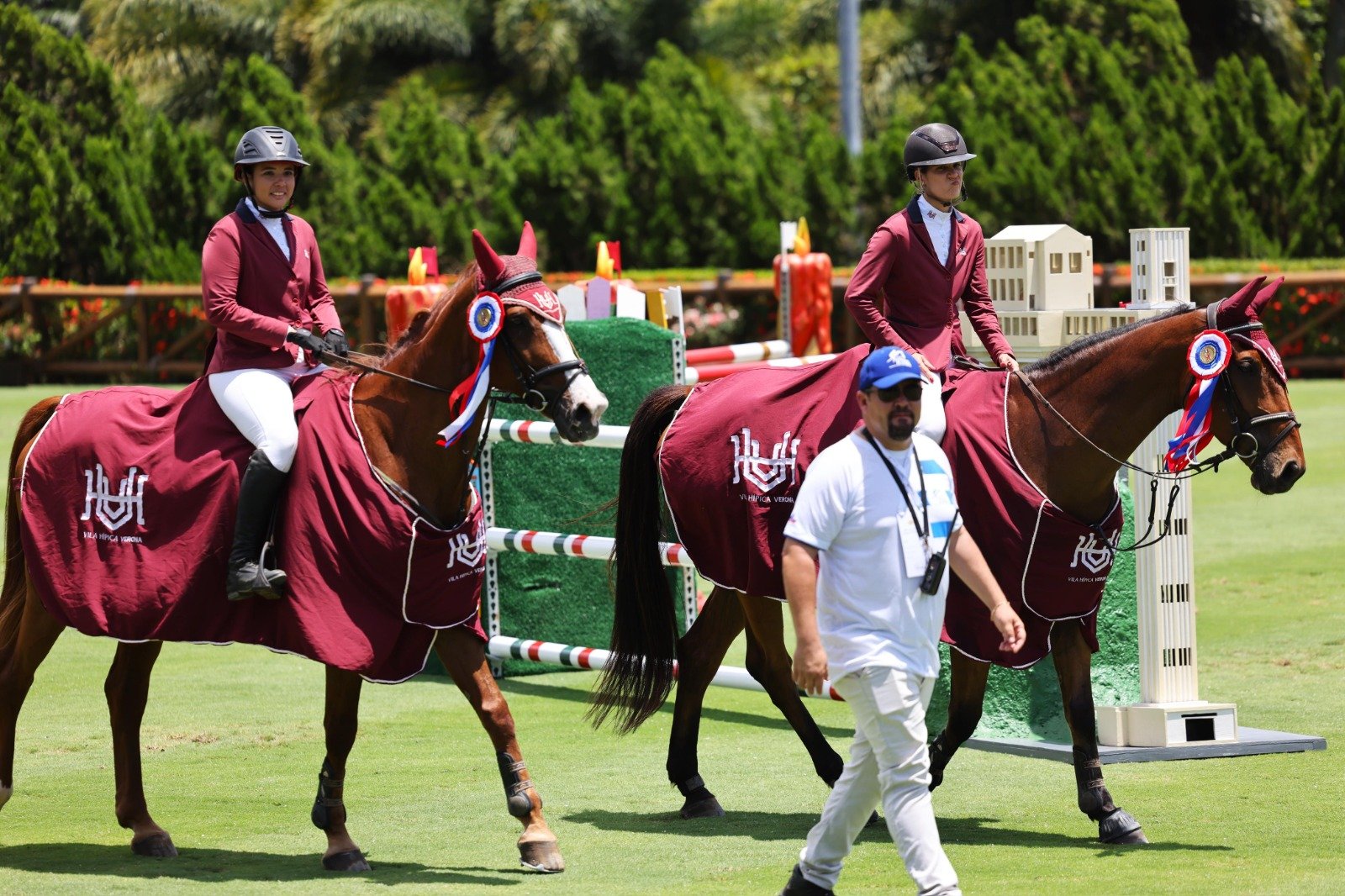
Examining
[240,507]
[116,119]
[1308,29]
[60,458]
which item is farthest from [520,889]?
[1308,29]

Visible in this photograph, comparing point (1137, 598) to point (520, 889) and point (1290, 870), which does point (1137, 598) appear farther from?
point (520, 889)

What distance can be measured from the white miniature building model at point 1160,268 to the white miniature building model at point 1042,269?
325 millimetres

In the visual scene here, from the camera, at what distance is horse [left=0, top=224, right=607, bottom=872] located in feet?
20.2

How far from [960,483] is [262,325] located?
2433 millimetres

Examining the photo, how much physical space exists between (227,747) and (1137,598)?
12.8 ft

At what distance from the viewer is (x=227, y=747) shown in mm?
8266

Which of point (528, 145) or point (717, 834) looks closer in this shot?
point (717, 834)

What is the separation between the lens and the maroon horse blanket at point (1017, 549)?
6527 millimetres

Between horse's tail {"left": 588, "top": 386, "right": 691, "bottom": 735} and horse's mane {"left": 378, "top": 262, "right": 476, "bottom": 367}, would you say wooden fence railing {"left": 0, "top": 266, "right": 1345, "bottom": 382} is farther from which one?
horse's mane {"left": 378, "top": 262, "right": 476, "bottom": 367}

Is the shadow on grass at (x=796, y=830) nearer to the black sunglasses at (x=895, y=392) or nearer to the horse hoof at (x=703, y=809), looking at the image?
the horse hoof at (x=703, y=809)

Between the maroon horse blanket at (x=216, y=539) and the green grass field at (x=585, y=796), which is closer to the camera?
the green grass field at (x=585, y=796)

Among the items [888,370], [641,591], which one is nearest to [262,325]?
[641,591]

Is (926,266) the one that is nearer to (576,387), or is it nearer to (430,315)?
(576,387)

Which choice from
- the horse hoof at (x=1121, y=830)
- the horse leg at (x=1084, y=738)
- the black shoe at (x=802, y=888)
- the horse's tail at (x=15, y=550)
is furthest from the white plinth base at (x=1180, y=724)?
the horse's tail at (x=15, y=550)
